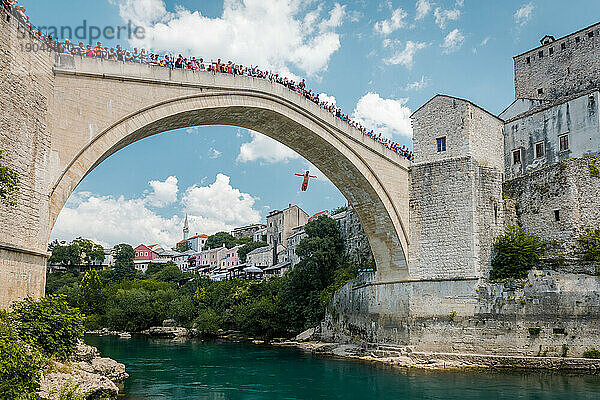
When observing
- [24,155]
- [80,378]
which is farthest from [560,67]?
[80,378]

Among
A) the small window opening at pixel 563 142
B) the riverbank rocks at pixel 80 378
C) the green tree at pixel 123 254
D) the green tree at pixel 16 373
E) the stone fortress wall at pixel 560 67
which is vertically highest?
the stone fortress wall at pixel 560 67

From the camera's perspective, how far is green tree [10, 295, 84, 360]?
8801 millimetres

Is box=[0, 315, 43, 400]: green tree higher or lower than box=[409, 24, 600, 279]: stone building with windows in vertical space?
lower

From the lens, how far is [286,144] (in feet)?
56.1

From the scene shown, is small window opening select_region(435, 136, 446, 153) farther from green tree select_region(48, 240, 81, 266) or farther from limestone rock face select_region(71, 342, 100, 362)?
green tree select_region(48, 240, 81, 266)

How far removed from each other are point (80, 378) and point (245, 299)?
20.9m

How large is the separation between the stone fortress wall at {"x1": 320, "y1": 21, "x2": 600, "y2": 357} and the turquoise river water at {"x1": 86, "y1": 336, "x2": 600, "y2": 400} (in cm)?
145

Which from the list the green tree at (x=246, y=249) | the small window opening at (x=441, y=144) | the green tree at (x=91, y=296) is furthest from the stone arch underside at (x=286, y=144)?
the green tree at (x=246, y=249)

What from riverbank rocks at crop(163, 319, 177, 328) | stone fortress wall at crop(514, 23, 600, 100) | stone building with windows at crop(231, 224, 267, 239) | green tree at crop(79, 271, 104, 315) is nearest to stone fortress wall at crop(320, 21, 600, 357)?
stone fortress wall at crop(514, 23, 600, 100)

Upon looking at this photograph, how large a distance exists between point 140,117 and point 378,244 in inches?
386

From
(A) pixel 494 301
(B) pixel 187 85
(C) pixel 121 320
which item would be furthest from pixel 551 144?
(C) pixel 121 320

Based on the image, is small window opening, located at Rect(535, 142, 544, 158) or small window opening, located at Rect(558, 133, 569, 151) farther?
small window opening, located at Rect(535, 142, 544, 158)

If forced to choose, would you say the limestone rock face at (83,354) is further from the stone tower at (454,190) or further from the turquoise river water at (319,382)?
the stone tower at (454,190)

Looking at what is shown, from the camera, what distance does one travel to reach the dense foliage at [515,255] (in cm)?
1623
